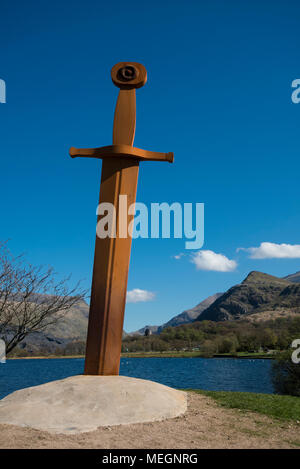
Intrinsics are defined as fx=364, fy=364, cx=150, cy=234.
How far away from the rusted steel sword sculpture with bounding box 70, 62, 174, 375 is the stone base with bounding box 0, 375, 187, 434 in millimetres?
1048

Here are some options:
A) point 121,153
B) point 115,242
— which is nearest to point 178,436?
point 115,242

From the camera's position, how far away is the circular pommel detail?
36.1 ft

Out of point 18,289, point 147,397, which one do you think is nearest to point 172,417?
point 147,397

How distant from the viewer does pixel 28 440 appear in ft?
19.5

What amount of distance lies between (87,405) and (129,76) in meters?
9.03

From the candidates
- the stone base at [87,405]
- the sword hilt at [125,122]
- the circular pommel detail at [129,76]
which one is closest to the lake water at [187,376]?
the stone base at [87,405]

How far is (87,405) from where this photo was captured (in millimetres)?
7328

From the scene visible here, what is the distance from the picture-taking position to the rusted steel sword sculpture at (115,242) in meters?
9.64

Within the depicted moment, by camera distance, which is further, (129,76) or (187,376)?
(187,376)

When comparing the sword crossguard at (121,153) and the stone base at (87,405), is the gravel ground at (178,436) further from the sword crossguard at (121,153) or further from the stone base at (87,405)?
the sword crossguard at (121,153)

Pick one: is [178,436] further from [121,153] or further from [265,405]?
[121,153]

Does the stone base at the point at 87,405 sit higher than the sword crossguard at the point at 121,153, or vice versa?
the sword crossguard at the point at 121,153

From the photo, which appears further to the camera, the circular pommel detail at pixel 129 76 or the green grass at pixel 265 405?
the circular pommel detail at pixel 129 76
